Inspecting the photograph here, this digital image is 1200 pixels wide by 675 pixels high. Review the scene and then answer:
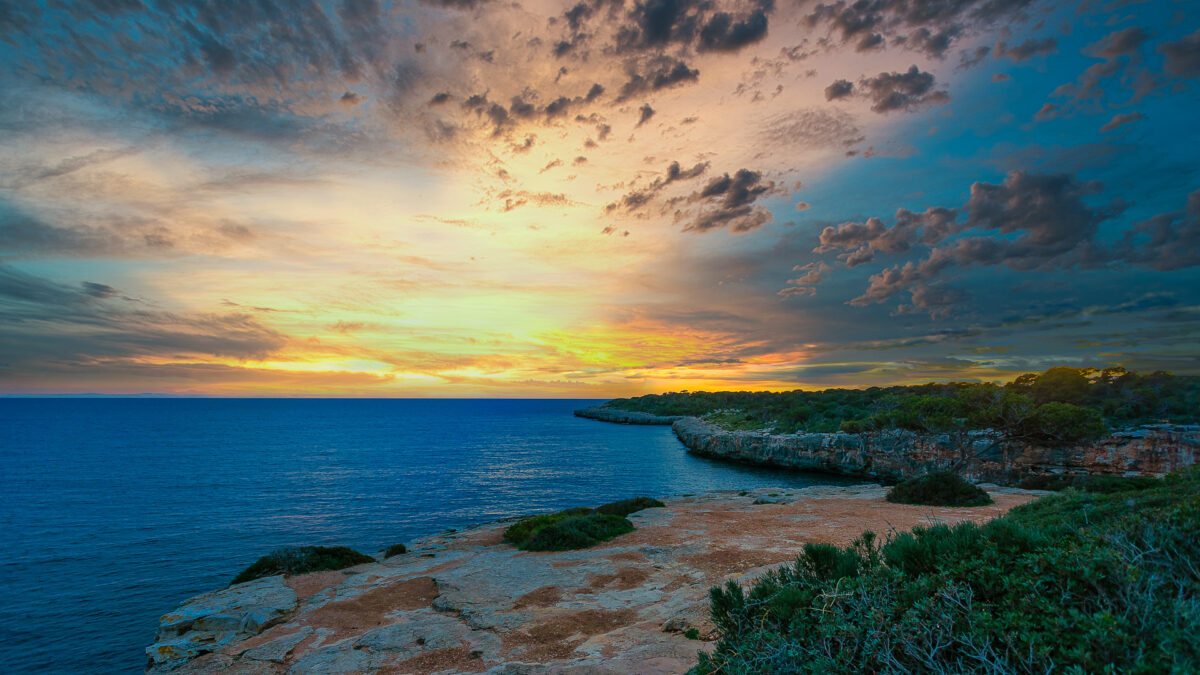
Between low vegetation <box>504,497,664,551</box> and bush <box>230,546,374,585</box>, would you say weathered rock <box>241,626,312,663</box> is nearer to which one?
bush <box>230,546,374,585</box>

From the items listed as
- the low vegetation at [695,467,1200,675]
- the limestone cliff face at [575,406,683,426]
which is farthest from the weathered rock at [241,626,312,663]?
the limestone cliff face at [575,406,683,426]

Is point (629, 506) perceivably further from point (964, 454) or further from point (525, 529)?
point (964, 454)

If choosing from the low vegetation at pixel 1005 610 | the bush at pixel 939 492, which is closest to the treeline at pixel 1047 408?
the bush at pixel 939 492

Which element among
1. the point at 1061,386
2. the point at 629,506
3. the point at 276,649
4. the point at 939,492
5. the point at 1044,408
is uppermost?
the point at 1061,386

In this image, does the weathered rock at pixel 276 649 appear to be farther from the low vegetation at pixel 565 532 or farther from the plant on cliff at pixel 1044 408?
the plant on cliff at pixel 1044 408

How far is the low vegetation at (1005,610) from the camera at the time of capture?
4055 mm

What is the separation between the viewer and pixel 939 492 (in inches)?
1021

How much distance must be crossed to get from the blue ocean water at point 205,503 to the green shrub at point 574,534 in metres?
12.7

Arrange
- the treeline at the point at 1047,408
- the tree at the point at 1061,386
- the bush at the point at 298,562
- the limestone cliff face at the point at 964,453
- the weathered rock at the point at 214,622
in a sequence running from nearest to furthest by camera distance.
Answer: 1. the weathered rock at the point at 214,622
2. the bush at the point at 298,562
3. the limestone cliff face at the point at 964,453
4. the treeline at the point at 1047,408
5. the tree at the point at 1061,386

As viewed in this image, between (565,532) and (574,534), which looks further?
(565,532)

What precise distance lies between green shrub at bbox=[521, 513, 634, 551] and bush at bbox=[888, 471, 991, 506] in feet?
50.5

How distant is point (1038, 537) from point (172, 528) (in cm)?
4162

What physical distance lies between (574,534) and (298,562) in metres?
10.5

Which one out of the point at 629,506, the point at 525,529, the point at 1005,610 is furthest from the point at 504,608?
the point at 629,506
